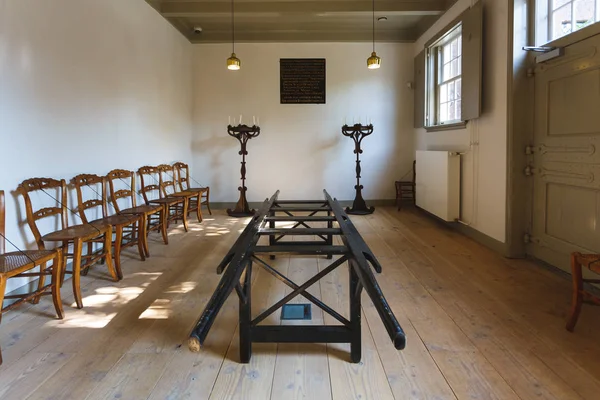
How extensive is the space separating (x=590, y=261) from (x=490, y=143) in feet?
7.35

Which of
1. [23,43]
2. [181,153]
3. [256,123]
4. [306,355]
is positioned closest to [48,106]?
[23,43]

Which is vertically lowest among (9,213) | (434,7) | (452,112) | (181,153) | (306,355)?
(306,355)

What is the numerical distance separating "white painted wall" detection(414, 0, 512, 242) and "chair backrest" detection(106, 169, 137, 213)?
3.81 metres

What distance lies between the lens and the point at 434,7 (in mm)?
5547

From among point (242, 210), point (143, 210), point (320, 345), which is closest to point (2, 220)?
point (143, 210)

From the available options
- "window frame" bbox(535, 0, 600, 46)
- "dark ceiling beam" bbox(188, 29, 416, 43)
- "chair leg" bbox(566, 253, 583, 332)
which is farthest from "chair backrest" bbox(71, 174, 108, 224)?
"window frame" bbox(535, 0, 600, 46)

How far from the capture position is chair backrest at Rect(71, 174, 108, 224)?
3502 millimetres

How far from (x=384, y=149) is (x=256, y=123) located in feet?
7.67

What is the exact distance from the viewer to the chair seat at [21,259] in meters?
2.21

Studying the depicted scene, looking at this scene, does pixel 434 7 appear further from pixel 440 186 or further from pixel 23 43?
pixel 23 43

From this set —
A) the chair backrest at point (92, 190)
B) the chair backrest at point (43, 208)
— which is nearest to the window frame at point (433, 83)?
the chair backrest at point (92, 190)

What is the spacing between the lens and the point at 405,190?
276 inches

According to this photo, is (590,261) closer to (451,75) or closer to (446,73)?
(451,75)

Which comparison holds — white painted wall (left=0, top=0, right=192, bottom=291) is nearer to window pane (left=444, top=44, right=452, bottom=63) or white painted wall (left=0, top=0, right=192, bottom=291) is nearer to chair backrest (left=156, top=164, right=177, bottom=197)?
Answer: chair backrest (left=156, top=164, right=177, bottom=197)
